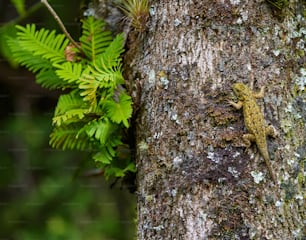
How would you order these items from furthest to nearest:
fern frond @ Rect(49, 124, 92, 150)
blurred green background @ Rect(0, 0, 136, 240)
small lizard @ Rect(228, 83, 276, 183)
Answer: blurred green background @ Rect(0, 0, 136, 240) < fern frond @ Rect(49, 124, 92, 150) < small lizard @ Rect(228, 83, 276, 183)

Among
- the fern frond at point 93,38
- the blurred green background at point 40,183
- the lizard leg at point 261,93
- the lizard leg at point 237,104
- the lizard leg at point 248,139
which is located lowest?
the blurred green background at point 40,183

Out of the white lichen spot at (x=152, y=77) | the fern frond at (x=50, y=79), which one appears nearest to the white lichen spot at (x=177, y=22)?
the white lichen spot at (x=152, y=77)

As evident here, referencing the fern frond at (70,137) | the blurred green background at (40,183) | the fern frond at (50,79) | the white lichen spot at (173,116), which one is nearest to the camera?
the white lichen spot at (173,116)

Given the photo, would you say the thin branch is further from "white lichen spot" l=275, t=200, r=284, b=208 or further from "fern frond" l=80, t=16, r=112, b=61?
"white lichen spot" l=275, t=200, r=284, b=208

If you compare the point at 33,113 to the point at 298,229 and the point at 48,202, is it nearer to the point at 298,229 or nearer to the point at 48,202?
the point at 48,202

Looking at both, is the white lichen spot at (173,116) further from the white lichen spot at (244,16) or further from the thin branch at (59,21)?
the thin branch at (59,21)

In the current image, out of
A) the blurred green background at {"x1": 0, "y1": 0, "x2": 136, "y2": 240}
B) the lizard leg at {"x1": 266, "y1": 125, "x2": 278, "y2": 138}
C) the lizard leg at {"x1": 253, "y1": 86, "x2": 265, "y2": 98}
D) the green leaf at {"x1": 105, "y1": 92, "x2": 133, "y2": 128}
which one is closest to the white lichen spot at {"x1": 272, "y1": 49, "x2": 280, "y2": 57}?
the lizard leg at {"x1": 253, "y1": 86, "x2": 265, "y2": 98}

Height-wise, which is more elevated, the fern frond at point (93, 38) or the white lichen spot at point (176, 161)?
the fern frond at point (93, 38)

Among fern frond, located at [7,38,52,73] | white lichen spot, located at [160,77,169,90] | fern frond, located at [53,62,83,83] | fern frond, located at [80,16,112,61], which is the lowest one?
white lichen spot, located at [160,77,169,90]
